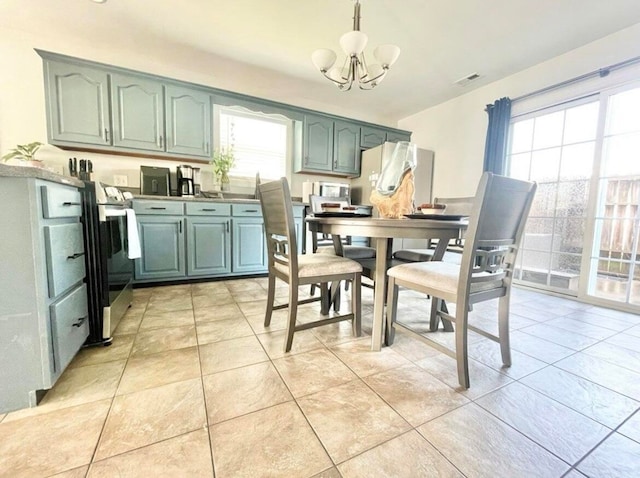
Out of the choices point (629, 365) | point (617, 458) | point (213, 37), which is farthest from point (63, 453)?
point (213, 37)

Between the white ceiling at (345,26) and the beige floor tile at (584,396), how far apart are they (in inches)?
104

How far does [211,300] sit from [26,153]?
2313 mm

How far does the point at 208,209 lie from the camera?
9.58 feet

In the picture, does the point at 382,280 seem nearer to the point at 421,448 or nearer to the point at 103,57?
Result: the point at 421,448

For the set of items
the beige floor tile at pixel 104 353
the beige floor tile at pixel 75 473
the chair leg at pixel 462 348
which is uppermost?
the chair leg at pixel 462 348

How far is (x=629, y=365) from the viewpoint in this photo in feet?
4.78

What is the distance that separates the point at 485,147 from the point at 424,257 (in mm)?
2184

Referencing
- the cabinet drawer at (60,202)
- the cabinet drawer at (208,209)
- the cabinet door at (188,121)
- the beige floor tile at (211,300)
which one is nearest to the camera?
the cabinet drawer at (60,202)

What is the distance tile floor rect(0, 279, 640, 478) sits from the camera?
832 millimetres

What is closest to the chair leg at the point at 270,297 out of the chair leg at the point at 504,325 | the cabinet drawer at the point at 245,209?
the chair leg at the point at 504,325

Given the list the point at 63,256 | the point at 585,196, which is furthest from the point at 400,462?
the point at 585,196

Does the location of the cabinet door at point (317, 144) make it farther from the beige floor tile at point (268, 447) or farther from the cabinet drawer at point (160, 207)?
the beige floor tile at point (268, 447)

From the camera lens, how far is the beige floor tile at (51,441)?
2.62ft

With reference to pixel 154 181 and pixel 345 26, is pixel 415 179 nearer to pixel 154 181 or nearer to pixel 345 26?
pixel 345 26
